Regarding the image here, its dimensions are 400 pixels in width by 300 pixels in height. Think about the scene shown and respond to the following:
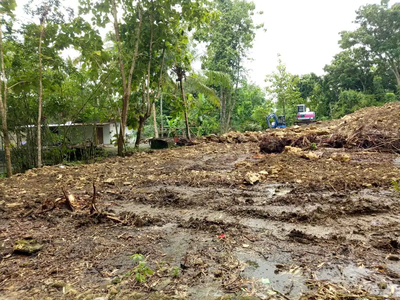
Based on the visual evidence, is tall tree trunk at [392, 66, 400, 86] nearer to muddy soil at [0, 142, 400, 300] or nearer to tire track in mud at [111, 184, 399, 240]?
muddy soil at [0, 142, 400, 300]

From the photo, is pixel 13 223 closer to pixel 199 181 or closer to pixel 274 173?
pixel 199 181

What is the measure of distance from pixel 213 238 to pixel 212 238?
1 cm

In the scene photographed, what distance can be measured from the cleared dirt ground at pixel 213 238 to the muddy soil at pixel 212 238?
0.01 metres

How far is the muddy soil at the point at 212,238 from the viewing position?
1.76 m

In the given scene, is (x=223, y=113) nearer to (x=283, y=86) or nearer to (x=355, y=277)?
(x=283, y=86)

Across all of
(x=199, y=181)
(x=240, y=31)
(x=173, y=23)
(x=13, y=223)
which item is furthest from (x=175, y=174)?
(x=240, y=31)

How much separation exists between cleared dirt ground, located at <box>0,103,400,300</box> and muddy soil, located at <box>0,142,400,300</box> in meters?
0.01

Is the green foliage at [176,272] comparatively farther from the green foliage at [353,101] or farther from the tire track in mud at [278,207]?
the green foliage at [353,101]

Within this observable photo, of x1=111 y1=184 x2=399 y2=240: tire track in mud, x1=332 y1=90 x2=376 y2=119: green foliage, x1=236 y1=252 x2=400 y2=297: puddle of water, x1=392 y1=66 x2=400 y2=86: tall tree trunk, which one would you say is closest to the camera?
x1=236 y1=252 x2=400 y2=297: puddle of water

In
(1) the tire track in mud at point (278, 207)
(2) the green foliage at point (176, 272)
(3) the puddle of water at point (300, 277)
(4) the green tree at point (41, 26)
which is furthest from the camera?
(4) the green tree at point (41, 26)

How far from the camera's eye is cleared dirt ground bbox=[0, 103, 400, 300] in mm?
1755

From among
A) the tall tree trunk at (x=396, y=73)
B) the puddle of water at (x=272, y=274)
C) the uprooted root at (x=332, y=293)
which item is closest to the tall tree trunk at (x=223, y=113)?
the tall tree trunk at (x=396, y=73)

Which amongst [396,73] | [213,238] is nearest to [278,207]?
[213,238]

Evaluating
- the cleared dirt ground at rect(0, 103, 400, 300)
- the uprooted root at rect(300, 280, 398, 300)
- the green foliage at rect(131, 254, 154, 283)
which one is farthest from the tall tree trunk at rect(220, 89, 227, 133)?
the uprooted root at rect(300, 280, 398, 300)
